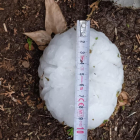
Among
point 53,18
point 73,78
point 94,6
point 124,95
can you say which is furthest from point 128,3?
point 73,78

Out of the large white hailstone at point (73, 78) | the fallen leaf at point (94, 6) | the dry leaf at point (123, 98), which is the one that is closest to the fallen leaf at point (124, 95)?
the dry leaf at point (123, 98)

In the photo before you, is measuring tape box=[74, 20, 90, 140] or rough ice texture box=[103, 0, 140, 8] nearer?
measuring tape box=[74, 20, 90, 140]

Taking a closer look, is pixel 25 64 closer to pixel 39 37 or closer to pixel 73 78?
pixel 39 37

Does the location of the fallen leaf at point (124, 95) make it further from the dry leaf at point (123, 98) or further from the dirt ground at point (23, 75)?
the dirt ground at point (23, 75)

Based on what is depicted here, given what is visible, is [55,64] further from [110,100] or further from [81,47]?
[110,100]

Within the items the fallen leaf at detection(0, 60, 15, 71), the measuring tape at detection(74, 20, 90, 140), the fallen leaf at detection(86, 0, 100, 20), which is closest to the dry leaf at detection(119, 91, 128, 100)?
the measuring tape at detection(74, 20, 90, 140)

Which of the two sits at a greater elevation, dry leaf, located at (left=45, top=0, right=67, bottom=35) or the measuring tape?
dry leaf, located at (left=45, top=0, right=67, bottom=35)

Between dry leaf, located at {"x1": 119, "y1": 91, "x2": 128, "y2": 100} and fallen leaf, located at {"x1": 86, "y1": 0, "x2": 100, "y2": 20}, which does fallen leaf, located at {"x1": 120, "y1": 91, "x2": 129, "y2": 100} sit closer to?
dry leaf, located at {"x1": 119, "y1": 91, "x2": 128, "y2": 100}
